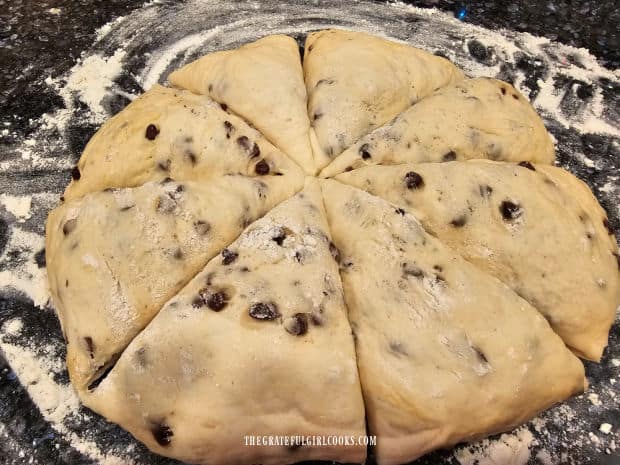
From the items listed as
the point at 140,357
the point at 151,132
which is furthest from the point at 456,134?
the point at 140,357

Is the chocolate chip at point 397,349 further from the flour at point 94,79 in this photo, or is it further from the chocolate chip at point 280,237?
the flour at point 94,79

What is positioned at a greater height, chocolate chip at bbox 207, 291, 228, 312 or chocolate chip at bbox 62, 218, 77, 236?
chocolate chip at bbox 207, 291, 228, 312

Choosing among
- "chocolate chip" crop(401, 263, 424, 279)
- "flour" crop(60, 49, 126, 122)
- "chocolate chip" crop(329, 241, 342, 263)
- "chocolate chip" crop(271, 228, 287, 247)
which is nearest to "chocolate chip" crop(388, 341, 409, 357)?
"chocolate chip" crop(401, 263, 424, 279)

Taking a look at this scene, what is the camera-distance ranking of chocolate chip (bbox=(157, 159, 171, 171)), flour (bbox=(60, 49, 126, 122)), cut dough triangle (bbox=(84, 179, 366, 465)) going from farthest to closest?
flour (bbox=(60, 49, 126, 122))
chocolate chip (bbox=(157, 159, 171, 171))
cut dough triangle (bbox=(84, 179, 366, 465))

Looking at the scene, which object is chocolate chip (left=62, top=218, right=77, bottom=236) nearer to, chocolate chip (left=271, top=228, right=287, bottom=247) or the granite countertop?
the granite countertop

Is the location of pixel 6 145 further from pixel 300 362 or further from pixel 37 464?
pixel 300 362

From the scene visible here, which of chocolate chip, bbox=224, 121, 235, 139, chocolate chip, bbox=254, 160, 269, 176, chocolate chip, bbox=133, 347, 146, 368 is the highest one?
chocolate chip, bbox=224, 121, 235, 139

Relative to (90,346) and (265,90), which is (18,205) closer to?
(90,346)
